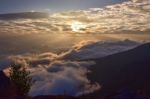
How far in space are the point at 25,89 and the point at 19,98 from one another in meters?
18.2

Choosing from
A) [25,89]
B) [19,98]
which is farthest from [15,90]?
[19,98]

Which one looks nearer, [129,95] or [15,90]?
[129,95]

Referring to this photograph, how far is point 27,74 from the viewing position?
9562 centimetres

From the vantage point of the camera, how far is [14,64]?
9569 cm

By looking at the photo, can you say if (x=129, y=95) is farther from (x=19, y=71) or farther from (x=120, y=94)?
(x=19, y=71)

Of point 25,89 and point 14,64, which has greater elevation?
point 14,64

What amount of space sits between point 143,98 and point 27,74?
30.8 m

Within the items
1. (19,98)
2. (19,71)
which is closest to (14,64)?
(19,71)

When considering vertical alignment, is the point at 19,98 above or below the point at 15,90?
above

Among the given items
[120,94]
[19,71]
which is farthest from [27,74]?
[120,94]

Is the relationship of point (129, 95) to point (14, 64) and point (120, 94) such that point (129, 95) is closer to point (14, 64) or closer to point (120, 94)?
point (120, 94)

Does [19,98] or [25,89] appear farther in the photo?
[25,89]

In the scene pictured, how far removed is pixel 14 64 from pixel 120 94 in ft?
96.7

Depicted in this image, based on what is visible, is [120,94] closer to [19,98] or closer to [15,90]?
[19,98]
